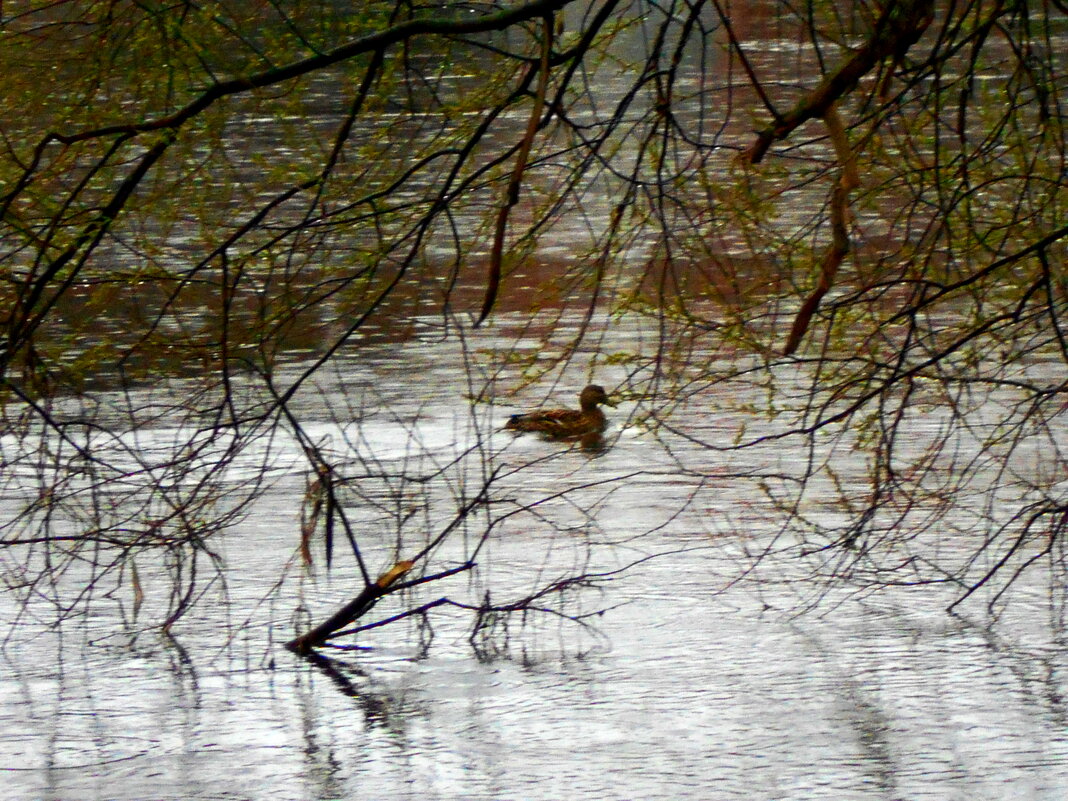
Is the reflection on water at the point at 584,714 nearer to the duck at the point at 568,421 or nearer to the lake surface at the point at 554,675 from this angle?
the lake surface at the point at 554,675

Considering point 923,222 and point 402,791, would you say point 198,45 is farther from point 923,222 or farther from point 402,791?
point 923,222

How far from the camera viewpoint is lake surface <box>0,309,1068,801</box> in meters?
5.88

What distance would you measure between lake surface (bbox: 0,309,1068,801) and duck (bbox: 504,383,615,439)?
173 cm

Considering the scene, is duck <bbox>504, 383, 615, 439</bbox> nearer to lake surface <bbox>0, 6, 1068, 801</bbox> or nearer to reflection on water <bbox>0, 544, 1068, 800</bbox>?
lake surface <bbox>0, 6, 1068, 801</bbox>

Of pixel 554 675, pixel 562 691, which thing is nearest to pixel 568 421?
pixel 554 675

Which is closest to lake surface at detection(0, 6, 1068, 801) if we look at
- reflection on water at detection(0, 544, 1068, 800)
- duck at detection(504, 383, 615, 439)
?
reflection on water at detection(0, 544, 1068, 800)

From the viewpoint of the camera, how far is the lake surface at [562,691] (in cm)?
588

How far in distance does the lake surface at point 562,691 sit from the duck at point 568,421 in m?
1.73

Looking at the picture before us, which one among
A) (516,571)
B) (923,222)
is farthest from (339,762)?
(923,222)

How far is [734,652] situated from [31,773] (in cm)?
251

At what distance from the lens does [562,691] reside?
6.54 metres

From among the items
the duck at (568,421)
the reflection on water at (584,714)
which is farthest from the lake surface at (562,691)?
the duck at (568,421)

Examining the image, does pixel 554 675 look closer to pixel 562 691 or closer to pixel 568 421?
pixel 562 691

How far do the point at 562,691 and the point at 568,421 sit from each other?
12.6 ft
